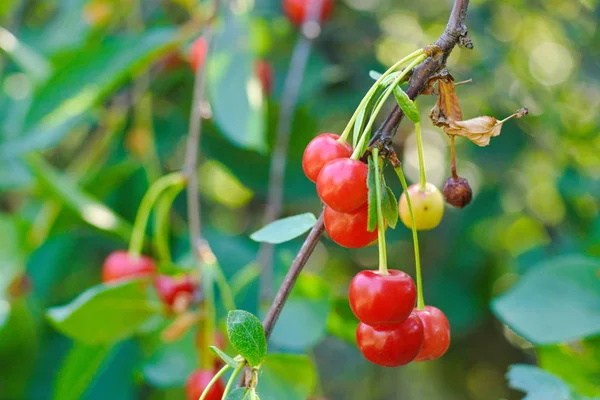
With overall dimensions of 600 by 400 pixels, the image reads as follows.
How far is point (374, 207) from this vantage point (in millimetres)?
545

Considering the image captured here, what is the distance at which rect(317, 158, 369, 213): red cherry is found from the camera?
0.53 meters

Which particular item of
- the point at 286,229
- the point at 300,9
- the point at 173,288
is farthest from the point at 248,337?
the point at 300,9

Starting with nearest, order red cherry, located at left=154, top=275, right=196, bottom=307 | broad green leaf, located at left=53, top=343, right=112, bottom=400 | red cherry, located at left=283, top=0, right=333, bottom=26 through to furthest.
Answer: red cherry, located at left=154, top=275, right=196, bottom=307, broad green leaf, located at left=53, top=343, right=112, bottom=400, red cherry, located at left=283, top=0, right=333, bottom=26

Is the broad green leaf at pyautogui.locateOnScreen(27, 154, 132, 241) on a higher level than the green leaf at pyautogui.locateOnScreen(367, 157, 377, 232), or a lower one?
lower

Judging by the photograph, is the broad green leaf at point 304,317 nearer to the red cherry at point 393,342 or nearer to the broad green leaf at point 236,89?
the broad green leaf at point 236,89

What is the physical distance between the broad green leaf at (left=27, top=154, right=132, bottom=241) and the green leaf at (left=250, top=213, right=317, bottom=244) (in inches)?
29.5

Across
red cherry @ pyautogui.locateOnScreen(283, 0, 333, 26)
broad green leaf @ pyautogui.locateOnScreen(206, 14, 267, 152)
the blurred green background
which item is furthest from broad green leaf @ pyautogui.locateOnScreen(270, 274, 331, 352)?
red cherry @ pyautogui.locateOnScreen(283, 0, 333, 26)

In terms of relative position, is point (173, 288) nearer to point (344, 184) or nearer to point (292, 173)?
point (344, 184)

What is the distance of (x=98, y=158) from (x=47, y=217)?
0.26 metres

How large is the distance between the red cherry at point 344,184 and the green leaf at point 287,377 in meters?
0.44

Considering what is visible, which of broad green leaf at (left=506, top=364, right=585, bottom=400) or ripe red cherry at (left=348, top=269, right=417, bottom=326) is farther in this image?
broad green leaf at (left=506, top=364, right=585, bottom=400)

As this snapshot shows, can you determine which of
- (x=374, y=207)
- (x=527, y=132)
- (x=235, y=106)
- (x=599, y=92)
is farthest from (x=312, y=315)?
(x=599, y=92)

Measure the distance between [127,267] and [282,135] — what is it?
444 millimetres

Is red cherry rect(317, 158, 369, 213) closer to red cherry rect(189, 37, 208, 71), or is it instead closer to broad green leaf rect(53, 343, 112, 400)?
broad green leaf rect(53, 343, 112, 400)
